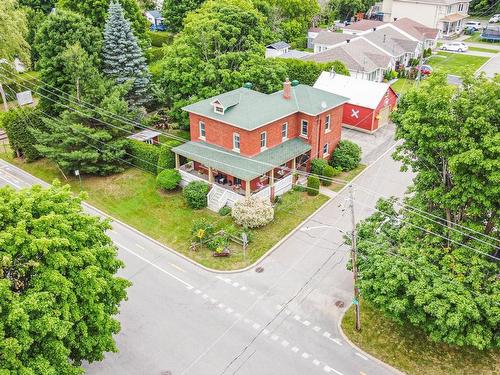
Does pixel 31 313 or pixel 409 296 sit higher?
pixel 31 313

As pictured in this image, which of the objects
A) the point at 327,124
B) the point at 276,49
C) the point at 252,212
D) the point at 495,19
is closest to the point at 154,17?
the point at 276,49

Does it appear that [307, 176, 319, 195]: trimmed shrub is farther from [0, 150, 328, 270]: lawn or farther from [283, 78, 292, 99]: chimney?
[283, 78, 292, 99]: chimney

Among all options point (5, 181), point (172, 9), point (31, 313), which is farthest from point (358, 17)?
point (31, 313)

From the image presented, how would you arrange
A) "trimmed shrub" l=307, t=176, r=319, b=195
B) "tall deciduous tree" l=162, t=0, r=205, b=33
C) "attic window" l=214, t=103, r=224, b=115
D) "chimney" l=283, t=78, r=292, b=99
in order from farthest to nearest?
"tall deciduous tree" l=162, t=0, r=205, b=33, "chimney" l=283, t=78, r=292, b=99, "trimmed shrub" l=307, t=176, r=319, b=195, "attic window" l=214, t=103, r=224, b=115

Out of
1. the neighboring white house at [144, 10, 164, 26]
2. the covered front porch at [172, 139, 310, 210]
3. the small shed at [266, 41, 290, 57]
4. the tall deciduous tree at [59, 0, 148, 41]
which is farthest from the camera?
the neighboring white house at [144, 10, 164, 26]

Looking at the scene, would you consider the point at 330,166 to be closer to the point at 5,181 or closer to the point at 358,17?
the point at 5,181

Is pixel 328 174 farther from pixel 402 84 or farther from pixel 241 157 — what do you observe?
pixel 402 84

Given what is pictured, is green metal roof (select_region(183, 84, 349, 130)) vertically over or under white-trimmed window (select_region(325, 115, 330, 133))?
over

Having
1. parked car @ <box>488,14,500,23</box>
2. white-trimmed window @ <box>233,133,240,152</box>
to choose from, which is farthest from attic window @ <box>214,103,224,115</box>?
parked car @ <box>488,14,500,23</box>
